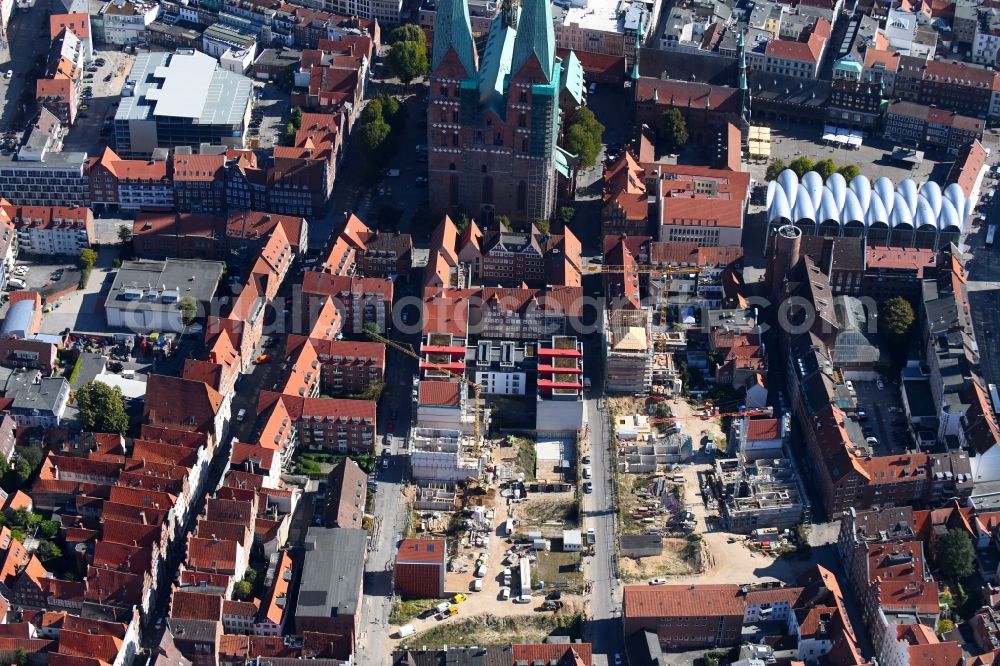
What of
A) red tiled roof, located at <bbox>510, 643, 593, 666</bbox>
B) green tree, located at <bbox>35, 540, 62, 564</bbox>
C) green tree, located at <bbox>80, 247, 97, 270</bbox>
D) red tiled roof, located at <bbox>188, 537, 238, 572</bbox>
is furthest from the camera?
green tree, located at <bbox>80, 247, 97, 270</bbox>

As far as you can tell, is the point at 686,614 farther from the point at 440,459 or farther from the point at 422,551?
the point at 440,459

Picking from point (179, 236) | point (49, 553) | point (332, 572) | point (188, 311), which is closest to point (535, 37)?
point (179, 236)

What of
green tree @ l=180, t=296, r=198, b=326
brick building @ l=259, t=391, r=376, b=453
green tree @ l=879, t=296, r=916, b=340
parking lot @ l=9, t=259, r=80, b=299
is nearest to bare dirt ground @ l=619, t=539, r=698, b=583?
brick building @ l=259, t=391, r=376, b=453

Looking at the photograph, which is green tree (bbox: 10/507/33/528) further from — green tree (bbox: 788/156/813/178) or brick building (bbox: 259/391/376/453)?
green tree (bbox: 788/156/813/178)

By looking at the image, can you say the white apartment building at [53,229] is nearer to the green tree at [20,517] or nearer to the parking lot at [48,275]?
the parking lot at [48,275]

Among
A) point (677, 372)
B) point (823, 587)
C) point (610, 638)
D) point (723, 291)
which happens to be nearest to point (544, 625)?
point (610, 638)

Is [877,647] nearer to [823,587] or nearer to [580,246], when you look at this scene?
[823,587]

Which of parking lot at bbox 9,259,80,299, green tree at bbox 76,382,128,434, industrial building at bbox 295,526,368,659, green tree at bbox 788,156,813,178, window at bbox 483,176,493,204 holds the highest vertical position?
green tree at bbox 788,156,813,178
